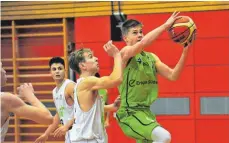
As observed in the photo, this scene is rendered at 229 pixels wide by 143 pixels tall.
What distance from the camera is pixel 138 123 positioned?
4473 millimetres

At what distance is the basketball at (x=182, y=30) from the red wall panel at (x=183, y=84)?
367 cm

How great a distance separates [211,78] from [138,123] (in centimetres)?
404

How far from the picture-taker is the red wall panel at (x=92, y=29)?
8578mm

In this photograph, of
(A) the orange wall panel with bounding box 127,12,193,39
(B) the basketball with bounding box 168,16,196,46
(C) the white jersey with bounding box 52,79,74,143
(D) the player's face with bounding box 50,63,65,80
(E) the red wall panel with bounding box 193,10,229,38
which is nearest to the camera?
(B) the basketball with bounding box 168,16,196,46

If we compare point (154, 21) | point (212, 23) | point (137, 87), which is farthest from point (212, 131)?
point (137, 87)

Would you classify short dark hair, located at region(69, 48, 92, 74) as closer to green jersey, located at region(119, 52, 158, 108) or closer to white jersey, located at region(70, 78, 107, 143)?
white jersey, located at region(70, 78, 107, 143)

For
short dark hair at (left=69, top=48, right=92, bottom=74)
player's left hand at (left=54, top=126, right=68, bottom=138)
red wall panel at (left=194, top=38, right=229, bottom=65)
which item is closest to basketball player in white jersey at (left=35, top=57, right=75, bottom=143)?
player's left hand at (left=54, top=126, right=68, bottom=138)

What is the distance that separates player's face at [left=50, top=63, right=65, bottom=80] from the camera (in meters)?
5.66

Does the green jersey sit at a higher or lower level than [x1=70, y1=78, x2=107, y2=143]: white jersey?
higher

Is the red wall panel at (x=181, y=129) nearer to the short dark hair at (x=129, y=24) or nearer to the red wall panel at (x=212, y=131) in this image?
the red wall panel at (x=212, y=131)

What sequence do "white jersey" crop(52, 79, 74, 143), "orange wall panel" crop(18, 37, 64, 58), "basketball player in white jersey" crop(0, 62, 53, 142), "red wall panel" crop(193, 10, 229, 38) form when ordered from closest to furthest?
"basketball player in white jersey" crop(0, 62, 53, 142)
"white jersey" crop(52, 79, 74, 143)
"red wall panel" crop(193, 10, 229, 38)
"orange wall panel" crop(18, 37, 64, 58)

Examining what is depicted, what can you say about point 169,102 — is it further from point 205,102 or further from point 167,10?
point 167,10

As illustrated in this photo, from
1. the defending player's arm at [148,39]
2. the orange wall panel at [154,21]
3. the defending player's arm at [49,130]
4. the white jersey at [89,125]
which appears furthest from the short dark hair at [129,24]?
the orange wall panel at [154,21]

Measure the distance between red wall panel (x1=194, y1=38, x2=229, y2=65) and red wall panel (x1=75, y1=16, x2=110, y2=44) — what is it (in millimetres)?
1598
